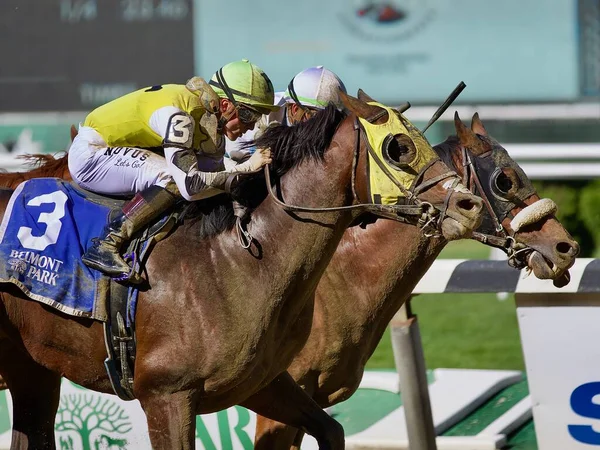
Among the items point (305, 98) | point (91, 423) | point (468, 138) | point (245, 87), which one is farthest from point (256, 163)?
point (91, 423)

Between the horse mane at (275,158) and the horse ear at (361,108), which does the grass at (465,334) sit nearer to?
the horse mane at (275,158)

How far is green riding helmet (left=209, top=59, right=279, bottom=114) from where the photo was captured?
4281 mm

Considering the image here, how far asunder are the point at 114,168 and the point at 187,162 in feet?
1.25

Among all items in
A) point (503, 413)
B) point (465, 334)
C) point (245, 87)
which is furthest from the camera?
point (465, 334)

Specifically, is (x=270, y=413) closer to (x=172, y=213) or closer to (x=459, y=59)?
(x=172, y=213)

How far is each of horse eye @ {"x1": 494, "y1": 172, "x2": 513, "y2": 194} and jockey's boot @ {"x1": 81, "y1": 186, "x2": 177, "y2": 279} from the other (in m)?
1.29

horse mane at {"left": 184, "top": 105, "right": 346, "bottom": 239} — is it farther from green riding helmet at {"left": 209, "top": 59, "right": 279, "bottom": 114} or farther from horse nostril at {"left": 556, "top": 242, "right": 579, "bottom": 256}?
horse nostril at {"left": 556, "top": 242, "right": 579, "bottom": 256}

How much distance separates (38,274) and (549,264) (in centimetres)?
188

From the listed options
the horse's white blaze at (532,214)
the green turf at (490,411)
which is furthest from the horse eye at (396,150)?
the green turf at (490,411)

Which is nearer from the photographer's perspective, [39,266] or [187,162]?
[187,162]

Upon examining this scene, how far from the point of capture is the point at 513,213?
14.8 feet

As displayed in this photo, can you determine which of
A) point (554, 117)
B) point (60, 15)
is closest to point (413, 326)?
point (554, 117)

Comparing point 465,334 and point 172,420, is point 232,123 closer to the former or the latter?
point 172,420

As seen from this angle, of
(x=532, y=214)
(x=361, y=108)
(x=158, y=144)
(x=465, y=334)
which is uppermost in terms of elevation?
(x=465, y=334)
